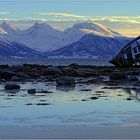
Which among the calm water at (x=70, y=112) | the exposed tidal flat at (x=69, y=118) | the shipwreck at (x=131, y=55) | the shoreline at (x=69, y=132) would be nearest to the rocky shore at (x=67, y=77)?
the shipwreck at (x=131, y=55)

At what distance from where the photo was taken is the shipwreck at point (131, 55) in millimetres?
60250

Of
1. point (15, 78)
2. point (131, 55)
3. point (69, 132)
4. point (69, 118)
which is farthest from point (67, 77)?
point (69, 132)

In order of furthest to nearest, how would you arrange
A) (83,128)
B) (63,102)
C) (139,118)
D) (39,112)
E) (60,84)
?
(60,84) → (63,102) → (39,112) → (139,118) → (83,128)

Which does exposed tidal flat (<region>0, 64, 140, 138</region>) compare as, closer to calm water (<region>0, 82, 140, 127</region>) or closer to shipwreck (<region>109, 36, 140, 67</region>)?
calm water (<region>0, 82, 140, 127</region>)

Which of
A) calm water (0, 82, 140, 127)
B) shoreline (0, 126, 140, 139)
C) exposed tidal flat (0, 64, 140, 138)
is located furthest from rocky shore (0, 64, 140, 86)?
shoreline (0, 126, 140, 139)

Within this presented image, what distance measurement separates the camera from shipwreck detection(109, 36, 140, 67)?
198 feet

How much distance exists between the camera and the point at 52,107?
2003 cm

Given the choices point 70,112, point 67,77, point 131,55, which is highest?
point 131,55

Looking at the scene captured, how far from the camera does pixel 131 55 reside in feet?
200

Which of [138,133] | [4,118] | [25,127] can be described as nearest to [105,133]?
[138,133]

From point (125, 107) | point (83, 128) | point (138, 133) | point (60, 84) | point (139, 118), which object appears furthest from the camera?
point (60, 84)

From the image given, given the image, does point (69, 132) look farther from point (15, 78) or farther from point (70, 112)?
point (15, 78)

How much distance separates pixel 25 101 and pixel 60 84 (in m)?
13.1

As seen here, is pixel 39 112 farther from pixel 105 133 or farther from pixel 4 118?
pixel 105 133
